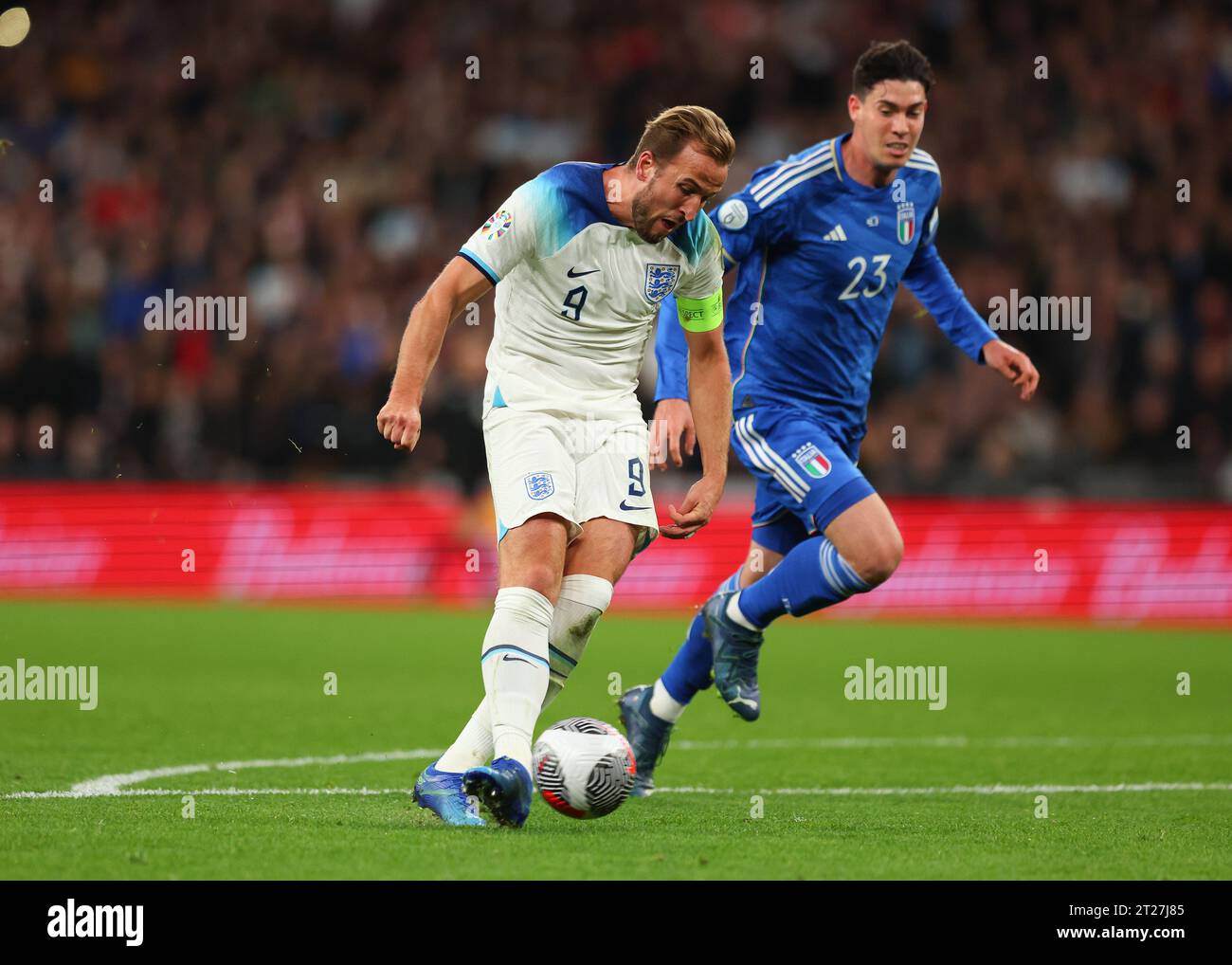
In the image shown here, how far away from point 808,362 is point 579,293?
1.69 meters

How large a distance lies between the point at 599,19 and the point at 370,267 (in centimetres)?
543

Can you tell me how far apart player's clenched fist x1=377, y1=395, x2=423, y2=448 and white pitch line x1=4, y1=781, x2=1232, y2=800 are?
1.65m

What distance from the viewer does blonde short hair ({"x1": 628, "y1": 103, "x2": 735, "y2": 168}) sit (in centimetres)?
555

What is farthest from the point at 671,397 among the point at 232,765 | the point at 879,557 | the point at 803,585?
the point at 232,765

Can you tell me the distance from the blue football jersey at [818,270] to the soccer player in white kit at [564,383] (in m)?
1.08

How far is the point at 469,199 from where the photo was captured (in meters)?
20.7

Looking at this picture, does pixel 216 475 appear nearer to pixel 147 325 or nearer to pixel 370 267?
pixel 147 325

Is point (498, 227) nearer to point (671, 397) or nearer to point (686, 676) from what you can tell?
point (671, 397)

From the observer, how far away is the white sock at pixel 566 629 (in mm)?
5793

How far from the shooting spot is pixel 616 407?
19.7 ft

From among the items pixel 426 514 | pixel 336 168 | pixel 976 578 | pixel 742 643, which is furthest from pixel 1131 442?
pixel 742 643

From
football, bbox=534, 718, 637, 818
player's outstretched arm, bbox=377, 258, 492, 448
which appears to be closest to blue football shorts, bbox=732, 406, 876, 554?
football, bbox=534, 718, 637, 818

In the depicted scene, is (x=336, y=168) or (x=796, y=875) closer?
(x=796, y=875)

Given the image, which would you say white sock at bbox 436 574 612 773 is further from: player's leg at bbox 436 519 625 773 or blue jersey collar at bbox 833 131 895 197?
blue jersey collar at bbox 833 131 895 197
